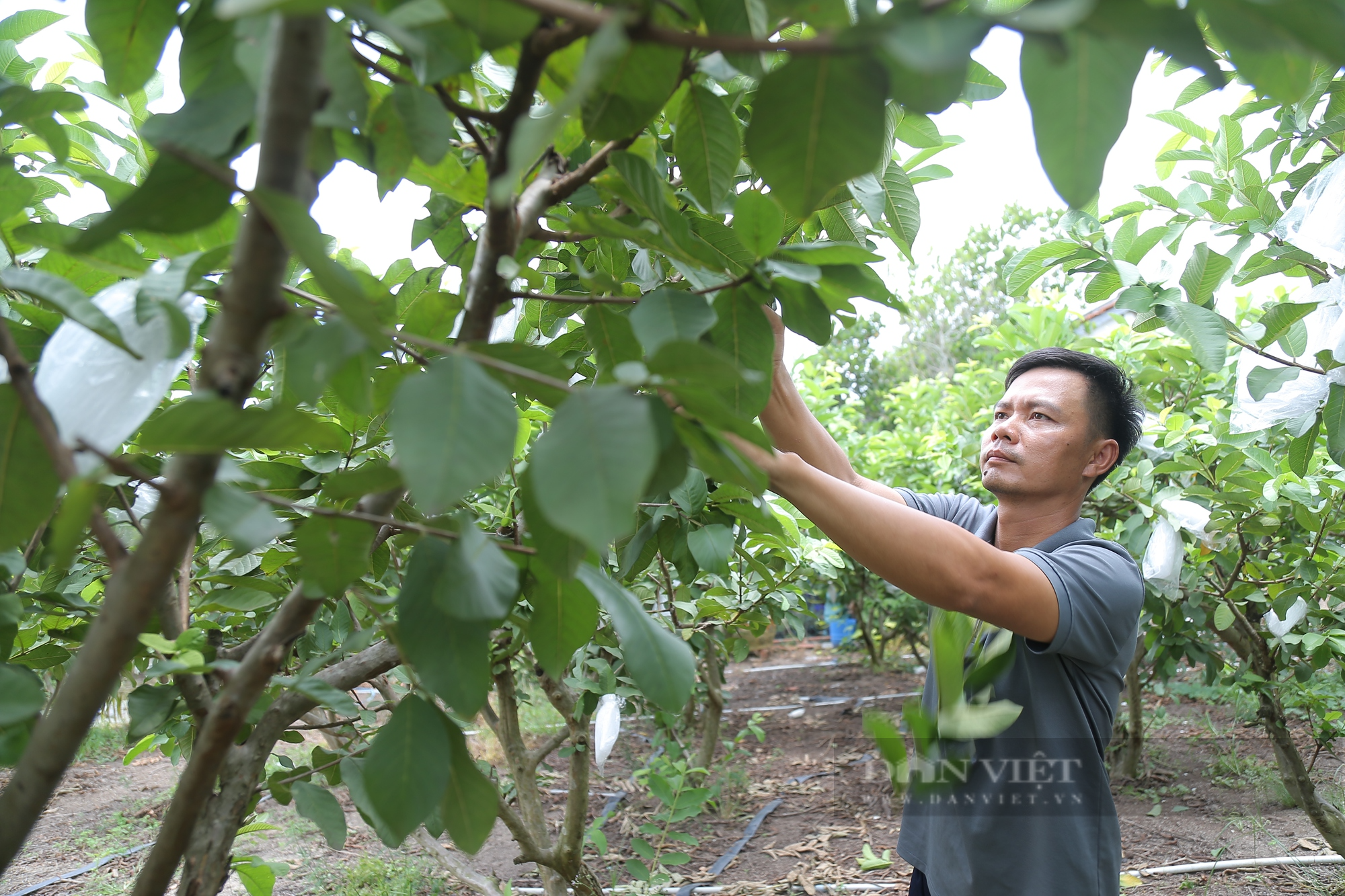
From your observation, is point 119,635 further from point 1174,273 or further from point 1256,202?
point 1256,202

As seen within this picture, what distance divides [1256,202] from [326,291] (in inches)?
79.6

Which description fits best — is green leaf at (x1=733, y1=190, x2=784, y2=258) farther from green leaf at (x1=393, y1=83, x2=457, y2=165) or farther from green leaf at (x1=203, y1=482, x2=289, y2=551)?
green leaf at (x1=203, y1=482, x2=289, y2=551)

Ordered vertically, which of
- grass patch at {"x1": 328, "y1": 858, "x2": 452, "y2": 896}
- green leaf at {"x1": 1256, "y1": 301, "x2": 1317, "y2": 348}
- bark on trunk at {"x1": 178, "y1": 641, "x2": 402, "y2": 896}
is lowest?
grass patch at {"x1": 328, "y1": 858, "x2": 452, "y2": 896}

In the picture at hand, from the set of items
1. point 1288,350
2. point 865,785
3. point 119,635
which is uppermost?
point 1288,350

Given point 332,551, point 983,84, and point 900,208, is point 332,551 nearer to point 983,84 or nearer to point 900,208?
point 900,208

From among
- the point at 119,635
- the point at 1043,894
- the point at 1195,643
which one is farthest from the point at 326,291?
the point at 1195,643

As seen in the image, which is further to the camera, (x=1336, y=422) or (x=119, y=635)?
(x=1336, y=422)

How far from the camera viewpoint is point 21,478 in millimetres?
520

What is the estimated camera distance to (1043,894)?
1.55m

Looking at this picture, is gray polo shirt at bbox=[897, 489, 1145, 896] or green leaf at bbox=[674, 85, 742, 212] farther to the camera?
gray polo shirt at bbox=[897, 489, 1145, 896]

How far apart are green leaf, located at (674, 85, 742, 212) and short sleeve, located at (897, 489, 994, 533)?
60.2 inches

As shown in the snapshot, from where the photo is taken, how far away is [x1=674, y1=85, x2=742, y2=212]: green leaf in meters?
0.67

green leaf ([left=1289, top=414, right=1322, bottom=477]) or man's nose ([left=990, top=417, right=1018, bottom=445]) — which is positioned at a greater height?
green leaf ([left=1289, top=414, right=1322, bottom=477])

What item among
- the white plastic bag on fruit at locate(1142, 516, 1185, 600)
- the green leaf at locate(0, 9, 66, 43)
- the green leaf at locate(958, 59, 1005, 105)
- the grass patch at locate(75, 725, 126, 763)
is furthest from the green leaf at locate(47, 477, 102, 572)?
the grass patch at locate(75, 725, 126, 763)
